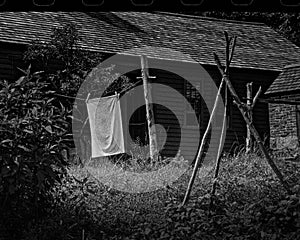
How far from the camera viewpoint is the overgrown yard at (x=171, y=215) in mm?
8344

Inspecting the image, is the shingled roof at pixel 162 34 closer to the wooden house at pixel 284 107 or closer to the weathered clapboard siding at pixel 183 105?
the weathered clapboard siding at pixel 183 105

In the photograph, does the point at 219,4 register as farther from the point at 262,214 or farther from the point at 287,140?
the point at 287,140

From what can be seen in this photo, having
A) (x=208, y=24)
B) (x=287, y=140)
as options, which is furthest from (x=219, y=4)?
(x=208, y=24)

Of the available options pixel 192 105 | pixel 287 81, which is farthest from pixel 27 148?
pixel 287 81

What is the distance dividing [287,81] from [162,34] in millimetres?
4356

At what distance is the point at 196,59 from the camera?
2145 cm

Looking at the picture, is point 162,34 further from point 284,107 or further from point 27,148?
point 27,148

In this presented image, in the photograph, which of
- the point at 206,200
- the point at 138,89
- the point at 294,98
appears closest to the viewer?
the point at 206,200

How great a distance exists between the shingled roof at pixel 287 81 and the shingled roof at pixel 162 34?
0.58 m

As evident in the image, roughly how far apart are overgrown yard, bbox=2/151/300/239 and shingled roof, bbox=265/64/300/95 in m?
10.3

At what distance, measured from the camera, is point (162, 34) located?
22922mm

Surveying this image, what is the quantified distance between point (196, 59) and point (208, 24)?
4.90 m

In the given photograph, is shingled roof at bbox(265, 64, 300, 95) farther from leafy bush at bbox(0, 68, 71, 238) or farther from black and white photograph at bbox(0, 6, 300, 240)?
leafy bush at bbox(0, 68, 71, 238)

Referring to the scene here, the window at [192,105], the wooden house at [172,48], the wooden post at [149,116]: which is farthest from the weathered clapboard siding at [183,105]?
the wooden post at [149,116]
